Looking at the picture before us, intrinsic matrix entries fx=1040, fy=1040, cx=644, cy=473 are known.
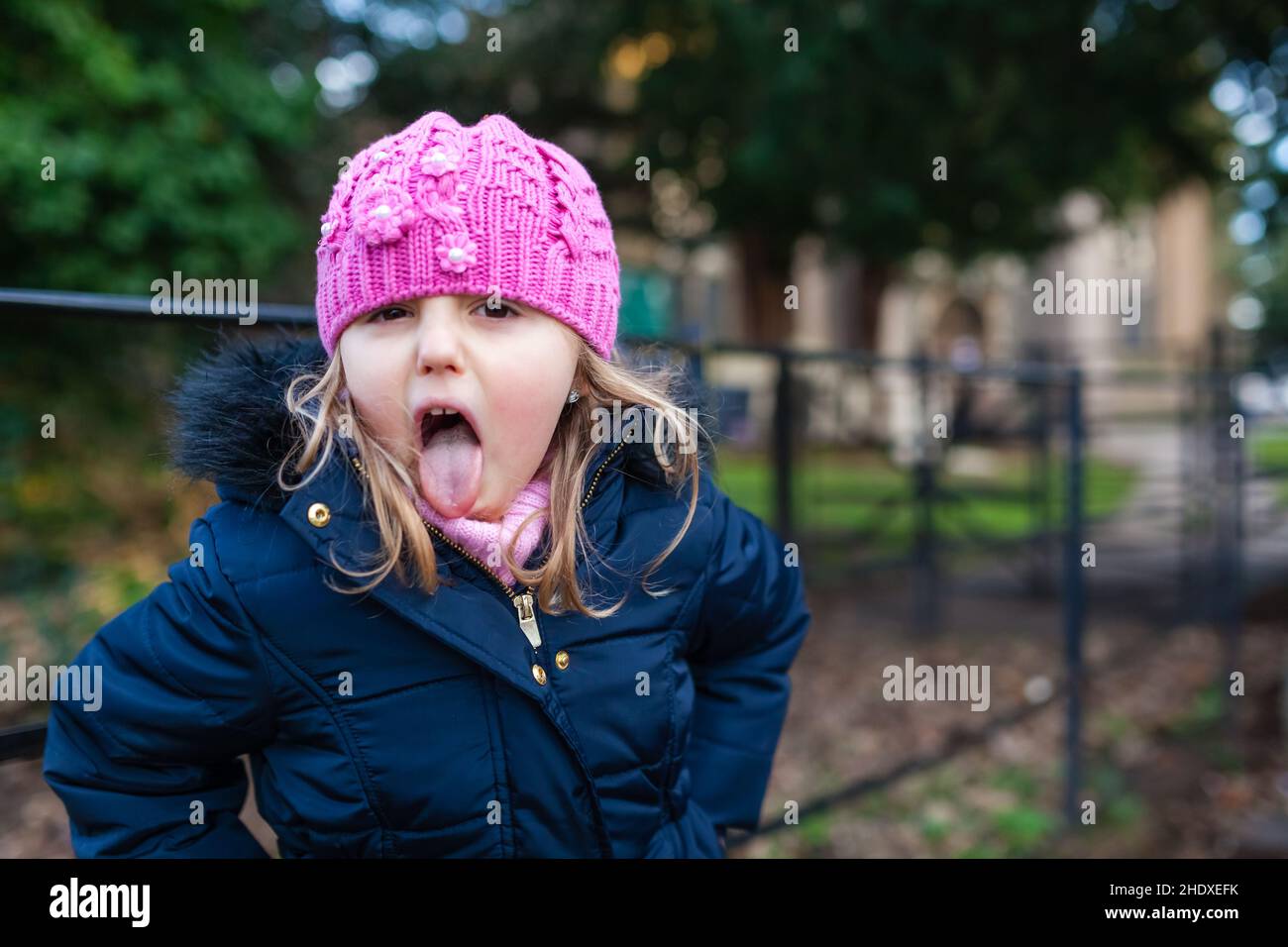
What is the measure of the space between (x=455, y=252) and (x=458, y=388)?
166 mm

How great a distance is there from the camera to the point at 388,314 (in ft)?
4.38

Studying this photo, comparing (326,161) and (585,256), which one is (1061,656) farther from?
(326,161)

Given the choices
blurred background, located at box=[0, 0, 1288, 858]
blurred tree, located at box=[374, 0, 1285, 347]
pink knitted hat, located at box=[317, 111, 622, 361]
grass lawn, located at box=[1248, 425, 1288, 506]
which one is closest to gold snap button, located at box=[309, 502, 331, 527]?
pink knitted hat, located at box=[317, 111, 622, 361]

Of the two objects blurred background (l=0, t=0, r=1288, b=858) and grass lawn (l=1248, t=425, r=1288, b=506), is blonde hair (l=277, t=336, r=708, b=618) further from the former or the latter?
grass lawn (l=1248, t=425, r=1288, b=506)

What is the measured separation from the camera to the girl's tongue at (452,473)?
130cm

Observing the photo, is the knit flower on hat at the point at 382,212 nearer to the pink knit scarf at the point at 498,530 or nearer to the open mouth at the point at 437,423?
the open mouth at the point at 437,423

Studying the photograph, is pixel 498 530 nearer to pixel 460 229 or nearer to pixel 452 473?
pixel 452 473

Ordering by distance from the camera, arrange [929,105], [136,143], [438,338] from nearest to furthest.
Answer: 1. [438,338]
2. [929,105]
3. [136,143]

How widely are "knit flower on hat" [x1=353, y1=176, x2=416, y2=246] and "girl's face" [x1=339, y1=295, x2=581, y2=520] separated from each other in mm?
87

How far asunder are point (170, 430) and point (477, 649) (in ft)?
1.90

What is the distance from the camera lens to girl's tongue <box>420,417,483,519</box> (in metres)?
1.30

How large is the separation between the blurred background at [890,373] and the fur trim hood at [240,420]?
159cm

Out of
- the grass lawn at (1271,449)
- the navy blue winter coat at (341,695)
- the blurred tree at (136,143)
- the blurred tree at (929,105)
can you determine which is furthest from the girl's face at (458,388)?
the grass lawn at (1271,449)

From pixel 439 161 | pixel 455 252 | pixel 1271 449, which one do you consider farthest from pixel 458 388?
pixel 1271 449
